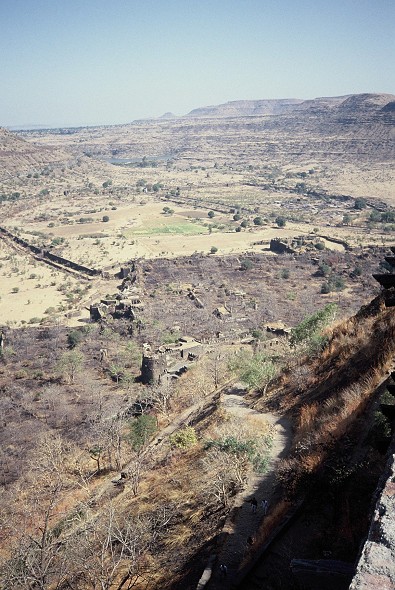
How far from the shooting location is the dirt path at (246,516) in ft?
32.4

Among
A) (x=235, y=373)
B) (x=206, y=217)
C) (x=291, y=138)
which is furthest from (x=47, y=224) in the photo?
(x=291, y=138)

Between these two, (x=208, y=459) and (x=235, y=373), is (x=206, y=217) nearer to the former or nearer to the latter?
(x=235, y=373)

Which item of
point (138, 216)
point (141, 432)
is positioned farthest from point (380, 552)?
point (138, 216)

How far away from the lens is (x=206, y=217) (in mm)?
91688

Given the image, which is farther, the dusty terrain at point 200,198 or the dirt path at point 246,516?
the dusty terrain at point 200,198

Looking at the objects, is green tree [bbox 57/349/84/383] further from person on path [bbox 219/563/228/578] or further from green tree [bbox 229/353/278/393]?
person on path [bbox 219/563/228/578]

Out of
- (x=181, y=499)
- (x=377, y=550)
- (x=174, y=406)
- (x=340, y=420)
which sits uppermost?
(x=377, y=550)

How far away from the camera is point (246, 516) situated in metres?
12.1

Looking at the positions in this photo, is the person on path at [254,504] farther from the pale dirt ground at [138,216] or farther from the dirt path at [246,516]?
the pale dirt ground at [138,216]

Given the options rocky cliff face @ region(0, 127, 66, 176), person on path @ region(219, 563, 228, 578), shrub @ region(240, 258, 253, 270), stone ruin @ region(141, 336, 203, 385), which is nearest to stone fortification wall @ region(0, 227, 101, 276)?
shrub @ region(240, 258, 253, 270)

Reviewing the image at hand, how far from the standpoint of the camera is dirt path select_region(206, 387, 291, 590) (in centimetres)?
987

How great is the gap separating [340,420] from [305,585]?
5.73 m

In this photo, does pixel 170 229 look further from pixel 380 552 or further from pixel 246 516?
pixel 380 552

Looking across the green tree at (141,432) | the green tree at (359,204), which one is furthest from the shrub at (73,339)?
the green tree at (359,204)
